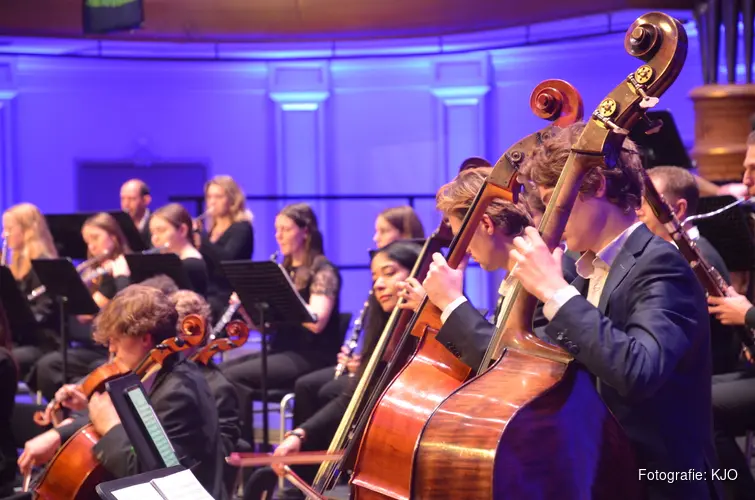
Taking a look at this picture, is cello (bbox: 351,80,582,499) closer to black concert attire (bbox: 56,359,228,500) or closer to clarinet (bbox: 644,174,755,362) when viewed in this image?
clarinet (bbox: 644,174,755,362)

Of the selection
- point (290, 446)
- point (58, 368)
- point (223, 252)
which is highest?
point (223, 252)

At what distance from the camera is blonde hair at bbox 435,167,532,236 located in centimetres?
261

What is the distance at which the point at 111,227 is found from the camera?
616cm

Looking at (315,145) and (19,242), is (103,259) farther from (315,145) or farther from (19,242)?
(315,145)

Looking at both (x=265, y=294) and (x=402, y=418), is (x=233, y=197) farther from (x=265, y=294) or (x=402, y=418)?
(x=402, y=418)

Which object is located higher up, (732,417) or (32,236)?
(32,236)

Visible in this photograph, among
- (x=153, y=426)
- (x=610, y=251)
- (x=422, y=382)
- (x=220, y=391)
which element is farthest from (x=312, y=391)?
(x=610, y=251)

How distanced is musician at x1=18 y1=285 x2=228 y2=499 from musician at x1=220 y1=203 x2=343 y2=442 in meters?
2.05

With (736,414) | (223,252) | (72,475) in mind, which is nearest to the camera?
(72,475)

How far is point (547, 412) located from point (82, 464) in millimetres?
1845

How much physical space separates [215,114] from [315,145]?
101 cm

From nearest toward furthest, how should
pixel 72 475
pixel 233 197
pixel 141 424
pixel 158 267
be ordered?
pixel 141 424
pixel 72 475
pixel 158 267
pixel 233 197

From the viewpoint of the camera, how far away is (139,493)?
214cm

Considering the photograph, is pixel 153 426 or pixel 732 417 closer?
pixel 153 426
